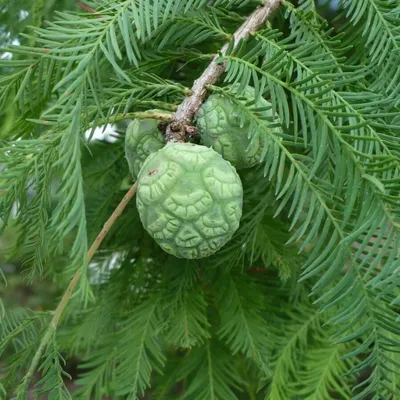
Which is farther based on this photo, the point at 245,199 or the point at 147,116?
the point at 245,199

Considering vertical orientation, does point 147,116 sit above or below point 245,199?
above

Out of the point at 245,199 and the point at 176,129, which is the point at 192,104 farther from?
the point at 245,199

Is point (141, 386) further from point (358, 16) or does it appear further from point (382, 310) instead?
point (358, 16)

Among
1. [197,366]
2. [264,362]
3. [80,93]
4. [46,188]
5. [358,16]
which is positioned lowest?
[197,366]

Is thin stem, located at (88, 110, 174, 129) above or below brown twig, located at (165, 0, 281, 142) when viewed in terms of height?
below

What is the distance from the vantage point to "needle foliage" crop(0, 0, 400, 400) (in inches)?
18.6

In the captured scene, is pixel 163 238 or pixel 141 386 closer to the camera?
pixel 163 238

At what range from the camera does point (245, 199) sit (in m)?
0.78

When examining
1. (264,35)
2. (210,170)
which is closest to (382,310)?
(210,170)

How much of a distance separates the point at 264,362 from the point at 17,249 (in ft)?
→ 1.36

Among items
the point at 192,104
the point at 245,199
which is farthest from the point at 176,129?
the point at 245,199

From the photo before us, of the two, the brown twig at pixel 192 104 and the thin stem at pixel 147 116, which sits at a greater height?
the brown twig at pixel 192 104

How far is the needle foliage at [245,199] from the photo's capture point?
47cm

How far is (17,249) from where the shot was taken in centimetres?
85
